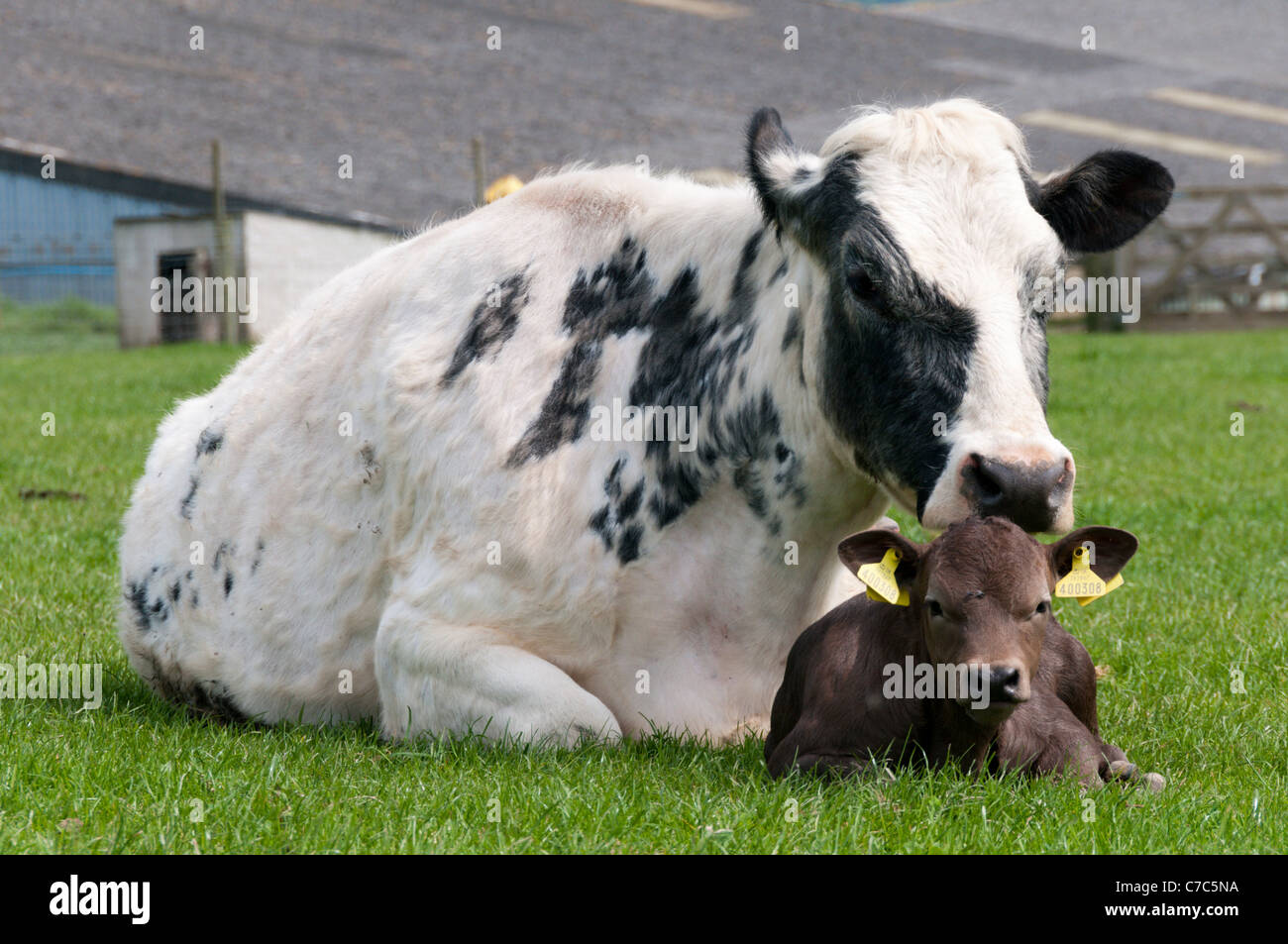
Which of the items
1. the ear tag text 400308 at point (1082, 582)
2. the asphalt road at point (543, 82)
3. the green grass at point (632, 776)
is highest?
the asphalt road at point (543, 82)

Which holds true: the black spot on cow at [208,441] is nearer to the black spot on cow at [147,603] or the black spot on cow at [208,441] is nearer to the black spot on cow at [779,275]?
the black spot on cow at [147,603]

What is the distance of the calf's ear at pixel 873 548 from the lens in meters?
4.35

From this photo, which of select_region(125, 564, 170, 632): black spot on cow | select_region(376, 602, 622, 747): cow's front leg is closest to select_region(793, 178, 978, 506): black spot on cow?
select_region(376, 602, 622, 747): cow's front leg

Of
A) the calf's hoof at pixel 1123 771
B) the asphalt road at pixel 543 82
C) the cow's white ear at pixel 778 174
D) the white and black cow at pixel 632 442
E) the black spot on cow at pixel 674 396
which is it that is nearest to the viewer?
the white and black cow at pixel 632 442

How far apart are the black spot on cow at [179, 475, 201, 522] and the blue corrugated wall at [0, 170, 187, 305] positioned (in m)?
25.8

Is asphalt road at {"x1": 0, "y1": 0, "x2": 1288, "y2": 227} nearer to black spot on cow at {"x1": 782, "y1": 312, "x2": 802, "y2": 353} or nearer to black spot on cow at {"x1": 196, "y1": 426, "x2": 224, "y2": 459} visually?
black spot on cow at {"x1": 196, "y1": 426, "x2": 224, "y2": 459}

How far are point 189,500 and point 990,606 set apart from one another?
312cm

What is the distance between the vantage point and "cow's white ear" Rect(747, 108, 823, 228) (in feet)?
15.8

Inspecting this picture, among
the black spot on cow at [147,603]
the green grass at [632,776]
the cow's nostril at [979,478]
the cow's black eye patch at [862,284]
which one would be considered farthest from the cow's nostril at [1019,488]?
the black spot on cow at [147,603]

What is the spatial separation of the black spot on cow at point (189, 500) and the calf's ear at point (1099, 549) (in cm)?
314

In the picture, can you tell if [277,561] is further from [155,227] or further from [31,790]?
[155,227]

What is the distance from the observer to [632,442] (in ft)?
16.6

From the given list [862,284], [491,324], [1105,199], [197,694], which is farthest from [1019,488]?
[197,694]

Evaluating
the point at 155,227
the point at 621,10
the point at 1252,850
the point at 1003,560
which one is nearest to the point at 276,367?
the point at 1003,560
